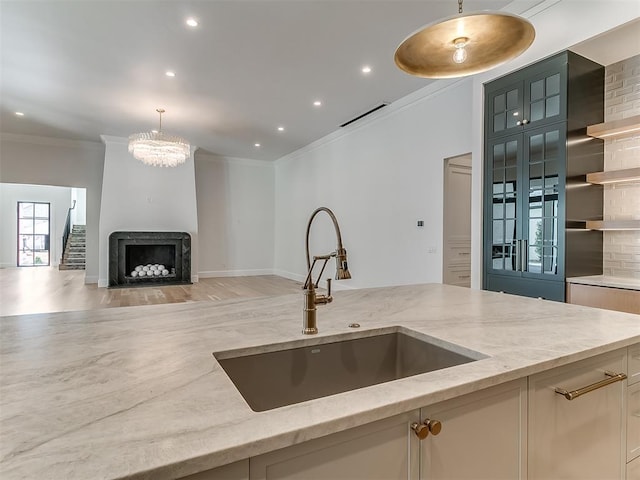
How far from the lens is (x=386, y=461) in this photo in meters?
0.73

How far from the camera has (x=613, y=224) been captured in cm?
289

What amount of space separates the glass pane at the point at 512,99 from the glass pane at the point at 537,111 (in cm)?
17

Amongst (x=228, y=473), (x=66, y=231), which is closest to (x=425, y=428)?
(x=228, y=473)

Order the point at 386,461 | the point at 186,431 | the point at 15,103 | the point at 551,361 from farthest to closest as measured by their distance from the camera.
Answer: the point at 15,103 → the point at 551,361 → the point at 386,461 → the point at 186,431

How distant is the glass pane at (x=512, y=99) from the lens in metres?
3.29

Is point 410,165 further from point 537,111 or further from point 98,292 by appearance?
point 98,292

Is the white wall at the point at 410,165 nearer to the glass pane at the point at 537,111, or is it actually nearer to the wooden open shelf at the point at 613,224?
the glass pane at the point at 537,111

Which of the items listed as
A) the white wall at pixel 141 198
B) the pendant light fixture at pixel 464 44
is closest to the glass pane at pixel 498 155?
the pendant light fixture at pixel 464 44

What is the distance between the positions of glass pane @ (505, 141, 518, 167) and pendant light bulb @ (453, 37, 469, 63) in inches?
81.9

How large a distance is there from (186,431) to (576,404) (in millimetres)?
1085

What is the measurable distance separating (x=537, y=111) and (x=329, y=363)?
3103 millimetres

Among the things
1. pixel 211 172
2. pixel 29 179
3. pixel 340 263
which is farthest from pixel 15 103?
pixel 340 263

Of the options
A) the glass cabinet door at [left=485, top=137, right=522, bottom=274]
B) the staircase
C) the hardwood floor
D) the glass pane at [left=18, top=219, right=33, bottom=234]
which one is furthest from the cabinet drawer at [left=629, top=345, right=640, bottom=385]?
the glass pane at [left=18, top=219, right=33, bottom=234]

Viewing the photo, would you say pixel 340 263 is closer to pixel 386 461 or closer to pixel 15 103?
pixel 386 461
